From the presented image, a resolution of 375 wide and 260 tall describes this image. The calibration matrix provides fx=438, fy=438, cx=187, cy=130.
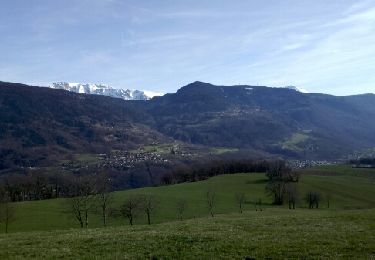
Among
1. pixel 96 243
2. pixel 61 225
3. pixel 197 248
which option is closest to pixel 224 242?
pixel 197 248

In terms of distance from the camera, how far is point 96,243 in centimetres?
→ 3066

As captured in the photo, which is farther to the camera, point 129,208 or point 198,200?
point 198,200

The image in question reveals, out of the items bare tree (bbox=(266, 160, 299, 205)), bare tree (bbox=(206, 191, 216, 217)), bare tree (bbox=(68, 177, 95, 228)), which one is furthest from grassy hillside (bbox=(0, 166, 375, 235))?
bare tree (bbox=(266, 160, 299, 205))

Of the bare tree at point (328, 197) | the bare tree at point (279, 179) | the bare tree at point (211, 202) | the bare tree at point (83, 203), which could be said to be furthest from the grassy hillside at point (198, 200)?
the bare tree at point (279, 179)

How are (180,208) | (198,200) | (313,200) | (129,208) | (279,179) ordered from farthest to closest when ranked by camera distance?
(279,179)
(313,200)
(198,200)
(180,208)
(129,208)

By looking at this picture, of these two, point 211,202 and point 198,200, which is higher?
point 211,202

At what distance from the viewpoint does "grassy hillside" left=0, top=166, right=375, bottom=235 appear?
350ft

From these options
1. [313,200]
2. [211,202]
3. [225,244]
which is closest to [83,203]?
[211,202]

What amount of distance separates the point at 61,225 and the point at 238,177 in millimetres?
110813

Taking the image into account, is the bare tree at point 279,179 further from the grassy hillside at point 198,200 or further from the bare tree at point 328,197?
the bare tree at point 328,197

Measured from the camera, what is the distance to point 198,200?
457 feet

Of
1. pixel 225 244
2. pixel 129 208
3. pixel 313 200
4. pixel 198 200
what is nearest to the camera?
pixel 225 244

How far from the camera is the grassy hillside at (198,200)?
350 ft

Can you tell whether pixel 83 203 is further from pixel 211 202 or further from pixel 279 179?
pixel 279 179
